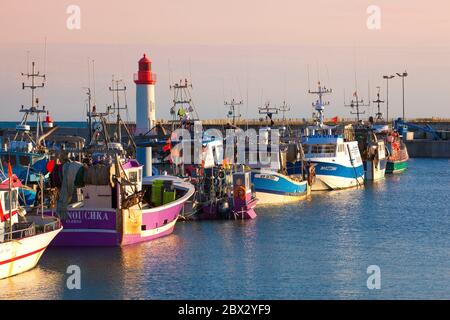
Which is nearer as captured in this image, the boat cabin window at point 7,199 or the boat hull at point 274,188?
the boat cabin window at point 7,199

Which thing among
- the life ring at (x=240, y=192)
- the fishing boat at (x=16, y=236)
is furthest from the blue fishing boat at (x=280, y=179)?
the fishing boat at (x=16, y=236)

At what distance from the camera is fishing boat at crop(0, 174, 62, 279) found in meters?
36.5

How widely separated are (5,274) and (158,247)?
33.1 feet

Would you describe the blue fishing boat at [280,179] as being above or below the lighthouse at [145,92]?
below

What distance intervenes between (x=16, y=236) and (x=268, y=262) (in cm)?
1118

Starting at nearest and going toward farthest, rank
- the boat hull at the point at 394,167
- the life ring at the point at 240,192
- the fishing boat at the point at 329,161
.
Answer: the life ring at the point at 240,192, the fishing boat at the point at 329,161, the boat hull at the point at 394,167

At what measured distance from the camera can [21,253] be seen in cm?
3728

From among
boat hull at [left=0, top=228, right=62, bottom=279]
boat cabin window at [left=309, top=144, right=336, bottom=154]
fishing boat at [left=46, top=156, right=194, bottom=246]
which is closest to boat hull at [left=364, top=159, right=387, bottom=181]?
boat cabin window at [left=309, top=144, right=336, bottom=154]

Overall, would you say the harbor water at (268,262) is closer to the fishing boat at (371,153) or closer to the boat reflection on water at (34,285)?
the boat reflection on water at (34,285)

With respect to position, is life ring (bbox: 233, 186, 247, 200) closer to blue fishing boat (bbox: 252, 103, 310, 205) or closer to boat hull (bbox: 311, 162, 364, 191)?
blue fishing boat (bbox: 252, 103, 310, 205)

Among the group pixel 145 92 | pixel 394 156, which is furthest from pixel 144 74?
pixel 394 156

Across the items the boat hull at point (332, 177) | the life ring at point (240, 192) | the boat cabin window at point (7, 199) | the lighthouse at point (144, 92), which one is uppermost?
the lighthouse at point (144, 92)

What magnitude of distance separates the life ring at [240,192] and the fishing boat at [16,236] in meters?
A: 16.9

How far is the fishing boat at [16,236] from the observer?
36.5 metres
